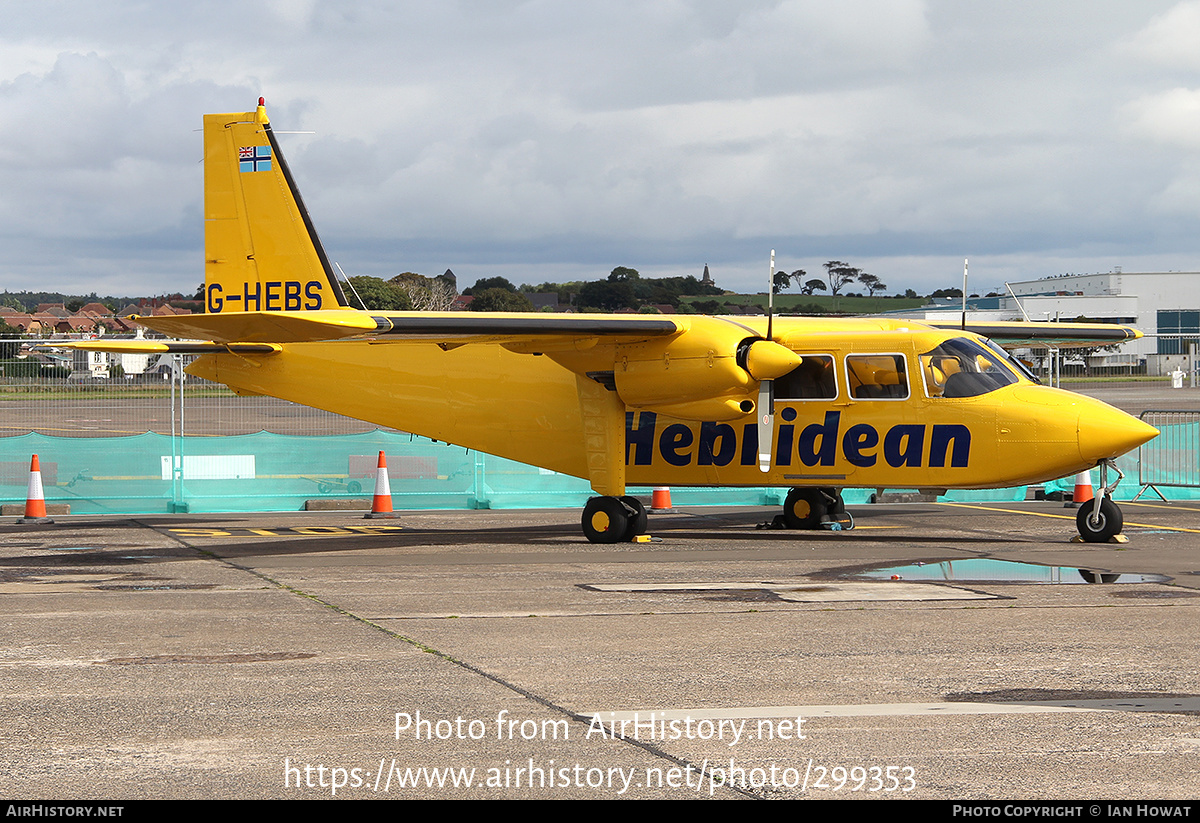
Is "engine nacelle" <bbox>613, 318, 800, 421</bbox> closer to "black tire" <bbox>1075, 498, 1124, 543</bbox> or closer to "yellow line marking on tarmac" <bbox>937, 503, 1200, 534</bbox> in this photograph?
"black tire" <bbox>1075, 498, 1124, 543</bbox>

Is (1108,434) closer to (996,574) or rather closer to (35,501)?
(996,574)

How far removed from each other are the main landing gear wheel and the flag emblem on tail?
7.24 meters

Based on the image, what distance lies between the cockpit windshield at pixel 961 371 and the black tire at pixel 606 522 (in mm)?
4059

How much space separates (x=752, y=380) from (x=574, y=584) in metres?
4.73

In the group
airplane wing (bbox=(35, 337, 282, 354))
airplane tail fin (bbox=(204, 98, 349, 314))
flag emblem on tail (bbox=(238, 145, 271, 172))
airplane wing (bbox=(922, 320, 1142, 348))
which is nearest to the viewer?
airplane wing (bbox=(35, 337, 282, 354))

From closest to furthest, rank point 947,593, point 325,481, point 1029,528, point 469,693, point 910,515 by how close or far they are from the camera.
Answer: point 469,693 → point 947,593 → point 1029,528 → point 910,515 → point 325,481

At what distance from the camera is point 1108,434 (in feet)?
48.2

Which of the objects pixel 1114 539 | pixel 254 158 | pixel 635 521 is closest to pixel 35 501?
pixel 254 158

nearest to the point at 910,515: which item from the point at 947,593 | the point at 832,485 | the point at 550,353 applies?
the point at 832,485

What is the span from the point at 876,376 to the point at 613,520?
374cm

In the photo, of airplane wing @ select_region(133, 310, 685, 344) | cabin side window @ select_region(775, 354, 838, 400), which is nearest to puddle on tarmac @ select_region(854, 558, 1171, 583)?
cabin side window @ select_region(775, 354, 838, 400)

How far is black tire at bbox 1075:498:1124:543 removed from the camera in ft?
48.8
